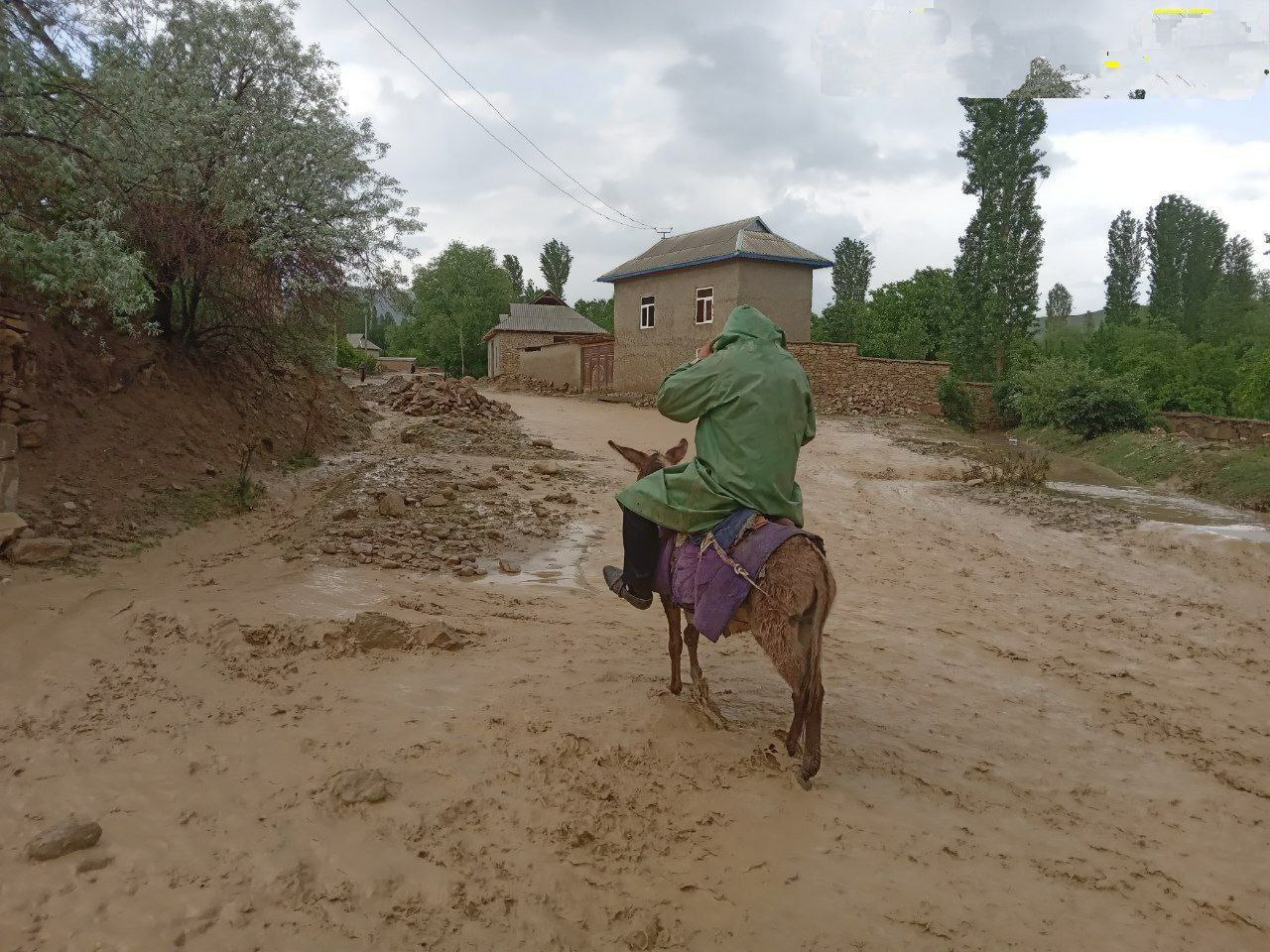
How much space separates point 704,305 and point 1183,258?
3232 cm

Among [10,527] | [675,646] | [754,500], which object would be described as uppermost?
[754,500]

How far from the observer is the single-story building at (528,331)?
4012cm

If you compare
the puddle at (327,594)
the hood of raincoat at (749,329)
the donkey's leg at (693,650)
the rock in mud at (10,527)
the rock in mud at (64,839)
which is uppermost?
the hood of raincoat at (749,329)

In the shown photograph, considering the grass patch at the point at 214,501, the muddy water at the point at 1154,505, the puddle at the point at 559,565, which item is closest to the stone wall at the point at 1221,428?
the muddy water at the point at 1154,505

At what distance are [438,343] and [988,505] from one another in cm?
4662

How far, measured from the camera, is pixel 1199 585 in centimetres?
781

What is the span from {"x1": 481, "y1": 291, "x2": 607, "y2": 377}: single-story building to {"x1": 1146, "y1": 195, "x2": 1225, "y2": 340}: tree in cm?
3067

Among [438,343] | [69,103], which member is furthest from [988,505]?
[438,343]

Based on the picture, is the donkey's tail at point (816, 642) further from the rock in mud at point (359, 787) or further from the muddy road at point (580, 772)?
the rock in mud at point (359, 787)

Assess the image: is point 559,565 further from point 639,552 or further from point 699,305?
point 699,305

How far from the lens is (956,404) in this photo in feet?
82.3

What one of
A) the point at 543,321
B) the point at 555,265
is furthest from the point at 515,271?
the point at 543,321

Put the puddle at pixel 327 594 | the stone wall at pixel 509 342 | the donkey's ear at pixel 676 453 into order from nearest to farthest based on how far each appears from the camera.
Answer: the donkey's ear at pixel 676 453 → the puddle at pixel 327 594 → the stone wall at pixel 509 342

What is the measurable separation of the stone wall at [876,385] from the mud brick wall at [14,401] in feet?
70.2
